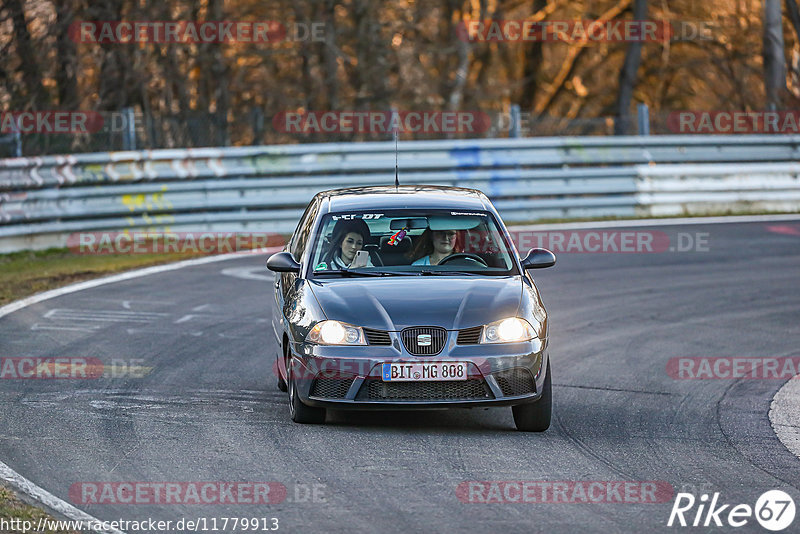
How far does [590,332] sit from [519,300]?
3.94m

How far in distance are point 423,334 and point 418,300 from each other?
32 centimetres

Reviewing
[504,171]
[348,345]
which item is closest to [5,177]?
[504,171]

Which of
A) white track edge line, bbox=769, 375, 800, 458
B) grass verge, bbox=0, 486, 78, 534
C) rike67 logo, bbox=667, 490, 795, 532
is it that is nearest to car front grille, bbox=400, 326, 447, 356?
rike67 logo, bbox=667, 490, 795, 532

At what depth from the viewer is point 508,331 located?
8.05 metres

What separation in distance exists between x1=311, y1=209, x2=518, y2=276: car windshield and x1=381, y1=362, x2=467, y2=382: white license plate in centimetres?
106

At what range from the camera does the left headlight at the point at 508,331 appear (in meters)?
8.00

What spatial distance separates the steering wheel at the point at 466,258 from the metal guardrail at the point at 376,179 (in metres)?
9.99

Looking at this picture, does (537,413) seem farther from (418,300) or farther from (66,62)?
(66,62)

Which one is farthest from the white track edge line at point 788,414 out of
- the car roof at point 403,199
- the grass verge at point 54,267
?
the grass verge at point 54,267

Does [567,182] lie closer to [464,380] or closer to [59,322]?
[59,322]

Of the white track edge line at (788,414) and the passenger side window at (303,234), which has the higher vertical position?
the passenger side window at (303,234)

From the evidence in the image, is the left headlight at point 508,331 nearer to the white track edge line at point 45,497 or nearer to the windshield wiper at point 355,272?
the windshield wiper at point 355,272

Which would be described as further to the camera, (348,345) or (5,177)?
(5,177)

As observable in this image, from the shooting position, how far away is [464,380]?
25.9 ft
